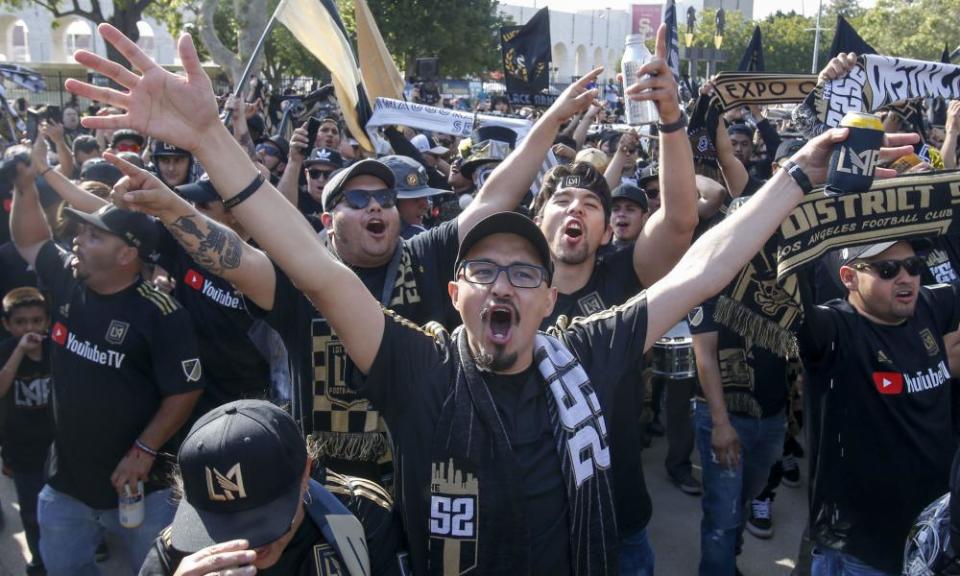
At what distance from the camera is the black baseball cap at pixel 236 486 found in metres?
1.97

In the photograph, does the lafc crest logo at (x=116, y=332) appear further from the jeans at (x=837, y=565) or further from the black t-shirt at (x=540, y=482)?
the jeans at (x=837, y=565)

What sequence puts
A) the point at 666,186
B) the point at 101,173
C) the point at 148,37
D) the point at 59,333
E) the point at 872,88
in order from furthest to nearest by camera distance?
the point at 148,37
the point at 101,173
the point at 872,88
the point at 59,333
the point at 666,186

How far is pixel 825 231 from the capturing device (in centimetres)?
284

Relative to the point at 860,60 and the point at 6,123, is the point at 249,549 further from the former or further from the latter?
the point at 6,123

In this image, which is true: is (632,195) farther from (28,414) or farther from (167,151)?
(28,414)

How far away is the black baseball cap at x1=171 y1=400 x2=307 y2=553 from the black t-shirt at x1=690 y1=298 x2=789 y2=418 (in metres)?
2.78

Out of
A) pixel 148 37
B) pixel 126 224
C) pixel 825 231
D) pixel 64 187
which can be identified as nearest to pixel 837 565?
pixel 825 231

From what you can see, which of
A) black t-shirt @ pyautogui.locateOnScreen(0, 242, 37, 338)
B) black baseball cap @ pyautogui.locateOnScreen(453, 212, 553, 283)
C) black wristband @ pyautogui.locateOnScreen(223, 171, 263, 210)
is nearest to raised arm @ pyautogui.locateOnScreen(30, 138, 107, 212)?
black t-shirt @ pyautogui.locateOnScreen(0, 242, 37, 338)

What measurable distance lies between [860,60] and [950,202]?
1837mm

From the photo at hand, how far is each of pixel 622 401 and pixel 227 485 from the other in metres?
1.69

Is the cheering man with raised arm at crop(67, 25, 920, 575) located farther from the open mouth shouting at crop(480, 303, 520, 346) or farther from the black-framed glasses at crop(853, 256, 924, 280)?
the black-framed glasses at crop(853, 256, 924, 280)

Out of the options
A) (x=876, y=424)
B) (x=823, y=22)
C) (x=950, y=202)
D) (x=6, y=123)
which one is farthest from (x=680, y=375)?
(x=823, y=22)

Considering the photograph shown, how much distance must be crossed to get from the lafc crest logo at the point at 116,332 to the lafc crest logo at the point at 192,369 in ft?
0.94

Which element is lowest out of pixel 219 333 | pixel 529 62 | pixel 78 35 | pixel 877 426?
pixel 877 426
